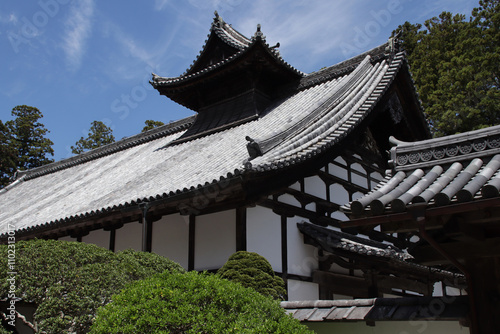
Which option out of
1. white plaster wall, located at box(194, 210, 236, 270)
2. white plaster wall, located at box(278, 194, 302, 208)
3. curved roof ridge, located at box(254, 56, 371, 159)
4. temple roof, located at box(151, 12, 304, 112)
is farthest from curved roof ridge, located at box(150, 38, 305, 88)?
white plaster wall, located at box(194, 210, 236, 270)

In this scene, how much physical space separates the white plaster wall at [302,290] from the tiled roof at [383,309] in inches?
121

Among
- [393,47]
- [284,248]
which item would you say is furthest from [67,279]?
[393,47]

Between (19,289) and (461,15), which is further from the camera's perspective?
(461,15)

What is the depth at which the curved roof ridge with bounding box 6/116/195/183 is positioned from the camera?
66.0 ft

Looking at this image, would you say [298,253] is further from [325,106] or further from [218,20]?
[218,20]

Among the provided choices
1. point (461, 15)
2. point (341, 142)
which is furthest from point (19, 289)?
point (461, 15)

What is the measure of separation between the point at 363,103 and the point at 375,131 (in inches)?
99.7

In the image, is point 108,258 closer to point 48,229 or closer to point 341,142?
point 48,229

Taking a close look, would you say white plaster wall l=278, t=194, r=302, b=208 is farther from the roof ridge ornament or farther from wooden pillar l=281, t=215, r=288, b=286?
the roof ridge ornament

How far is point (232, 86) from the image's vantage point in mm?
16719

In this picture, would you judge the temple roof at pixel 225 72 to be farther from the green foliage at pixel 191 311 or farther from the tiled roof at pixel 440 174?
the green foliage at pixel 191 311

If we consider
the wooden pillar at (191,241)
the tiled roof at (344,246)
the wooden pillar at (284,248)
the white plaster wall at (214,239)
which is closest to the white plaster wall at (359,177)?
the tiled roof at (344,246)

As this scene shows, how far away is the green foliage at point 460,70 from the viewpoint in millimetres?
23328

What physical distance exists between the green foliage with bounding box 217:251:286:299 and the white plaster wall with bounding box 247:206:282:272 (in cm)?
111
